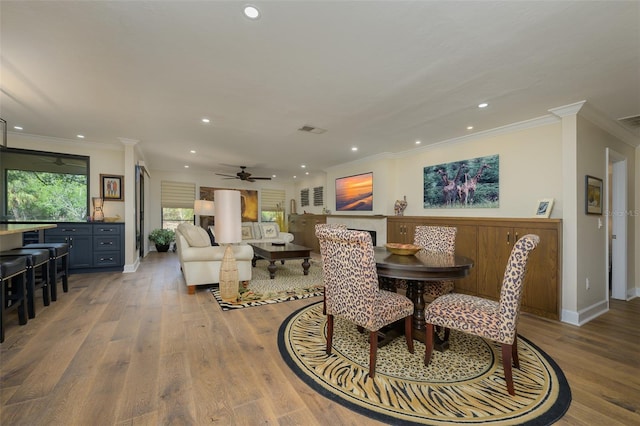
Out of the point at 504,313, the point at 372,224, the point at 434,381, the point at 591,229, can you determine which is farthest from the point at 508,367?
the point at 372,224

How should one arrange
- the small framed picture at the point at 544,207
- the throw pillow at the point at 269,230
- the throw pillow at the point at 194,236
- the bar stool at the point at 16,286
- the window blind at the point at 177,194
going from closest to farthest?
the bar stool at the point at 16,286
the small framed picture at the point at 544,207
the throw pillow at the point at 194,236
the throw pillow at the point at 269,230
the window blind at the point at 177,194

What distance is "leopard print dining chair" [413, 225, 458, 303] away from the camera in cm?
273

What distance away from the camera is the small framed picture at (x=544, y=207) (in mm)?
3256

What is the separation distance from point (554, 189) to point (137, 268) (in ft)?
23.1

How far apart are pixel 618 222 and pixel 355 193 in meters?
4.28

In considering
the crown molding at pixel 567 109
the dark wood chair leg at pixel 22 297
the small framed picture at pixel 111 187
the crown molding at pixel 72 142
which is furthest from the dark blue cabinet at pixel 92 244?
the crown molding at pixel 567 109

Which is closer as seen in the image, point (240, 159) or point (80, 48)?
point (80, 48)

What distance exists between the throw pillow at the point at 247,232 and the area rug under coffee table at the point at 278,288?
56.0 inches

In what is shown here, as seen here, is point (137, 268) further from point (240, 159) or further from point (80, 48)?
point (80, 48)

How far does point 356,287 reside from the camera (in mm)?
1922

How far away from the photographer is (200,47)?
6.64ft

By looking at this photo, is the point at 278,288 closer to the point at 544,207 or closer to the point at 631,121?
the point at 544,207

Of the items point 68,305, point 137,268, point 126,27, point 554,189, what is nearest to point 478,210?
point 554,189

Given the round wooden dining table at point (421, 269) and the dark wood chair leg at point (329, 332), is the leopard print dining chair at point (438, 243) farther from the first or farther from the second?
the dark wood chair leg at point (329, 332)
